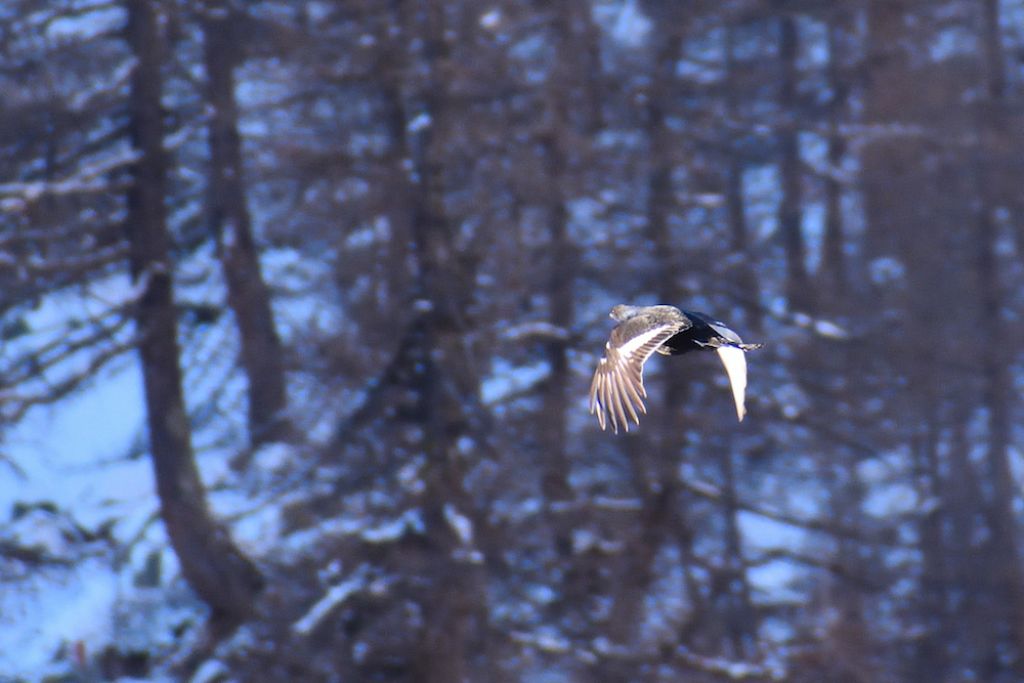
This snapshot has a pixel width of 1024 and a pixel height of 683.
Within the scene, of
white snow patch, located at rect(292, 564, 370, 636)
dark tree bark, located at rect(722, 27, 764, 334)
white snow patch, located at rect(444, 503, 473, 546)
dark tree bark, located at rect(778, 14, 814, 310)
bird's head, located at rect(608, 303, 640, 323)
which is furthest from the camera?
dark tree bark, located at rect(778, 14, 814, 310)

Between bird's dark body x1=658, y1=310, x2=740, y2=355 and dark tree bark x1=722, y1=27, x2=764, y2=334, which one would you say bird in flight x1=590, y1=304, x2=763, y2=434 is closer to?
bird's dark body x1=658, y1=310, x2=740, y2=355

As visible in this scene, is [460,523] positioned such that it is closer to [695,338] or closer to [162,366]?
[162,366]

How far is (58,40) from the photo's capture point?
6.54m

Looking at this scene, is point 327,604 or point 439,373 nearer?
point 327,604

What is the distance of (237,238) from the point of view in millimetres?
6422

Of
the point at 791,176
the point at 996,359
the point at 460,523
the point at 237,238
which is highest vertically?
the point at 791,176

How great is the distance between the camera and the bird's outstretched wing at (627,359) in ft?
9.37

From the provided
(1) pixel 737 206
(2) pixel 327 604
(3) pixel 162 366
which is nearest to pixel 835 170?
(1) pixel 737 206

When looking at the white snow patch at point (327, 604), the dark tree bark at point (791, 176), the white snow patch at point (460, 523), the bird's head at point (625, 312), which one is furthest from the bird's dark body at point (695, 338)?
the dark tree bark at point (791, 176)

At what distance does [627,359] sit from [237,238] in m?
3.84

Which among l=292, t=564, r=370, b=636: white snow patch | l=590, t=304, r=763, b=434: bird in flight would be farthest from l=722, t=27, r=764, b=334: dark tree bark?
l=590, t=304, r=763, b=434: bird in flight

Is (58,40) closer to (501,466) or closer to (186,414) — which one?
(186,414)

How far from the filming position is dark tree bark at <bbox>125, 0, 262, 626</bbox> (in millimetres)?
5984

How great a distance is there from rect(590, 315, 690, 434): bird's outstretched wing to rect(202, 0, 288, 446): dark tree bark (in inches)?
131
